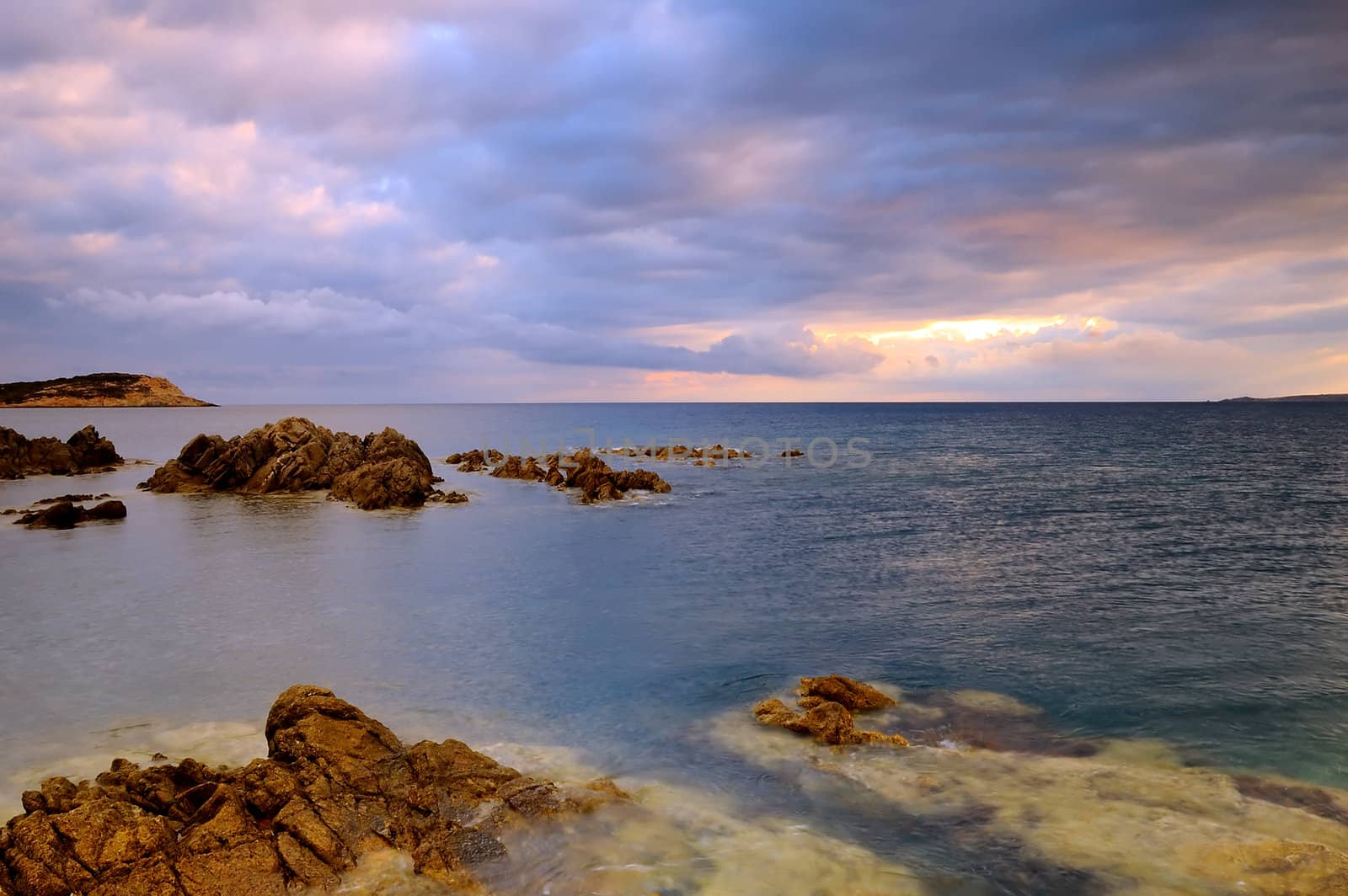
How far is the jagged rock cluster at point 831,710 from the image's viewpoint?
609 inches

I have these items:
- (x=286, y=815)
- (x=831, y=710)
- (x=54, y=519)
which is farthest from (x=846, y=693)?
(x=54, y=519)

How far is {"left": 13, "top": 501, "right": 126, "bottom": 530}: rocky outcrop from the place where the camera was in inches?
1613

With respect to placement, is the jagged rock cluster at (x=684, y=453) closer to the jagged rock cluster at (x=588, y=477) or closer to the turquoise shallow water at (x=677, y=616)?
the jagged rock cluster at (x=588, y=477)

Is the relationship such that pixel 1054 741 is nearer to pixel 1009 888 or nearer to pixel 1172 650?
pixel 1009 888

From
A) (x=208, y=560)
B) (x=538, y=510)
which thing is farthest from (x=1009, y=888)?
(x=538, y=510)

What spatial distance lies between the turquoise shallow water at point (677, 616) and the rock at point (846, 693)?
1.55m

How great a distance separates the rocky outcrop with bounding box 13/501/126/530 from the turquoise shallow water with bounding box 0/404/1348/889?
288 centimetres

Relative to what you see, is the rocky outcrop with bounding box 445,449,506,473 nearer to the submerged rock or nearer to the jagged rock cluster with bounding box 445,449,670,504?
the jagged rock cluster with bounding box 445,449,670,504

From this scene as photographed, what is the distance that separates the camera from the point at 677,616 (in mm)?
25469

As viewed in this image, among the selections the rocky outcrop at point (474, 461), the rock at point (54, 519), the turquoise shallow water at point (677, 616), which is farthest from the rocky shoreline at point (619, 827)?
the rocky outcrop at point (474, 461)

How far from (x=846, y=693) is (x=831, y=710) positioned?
132 cm

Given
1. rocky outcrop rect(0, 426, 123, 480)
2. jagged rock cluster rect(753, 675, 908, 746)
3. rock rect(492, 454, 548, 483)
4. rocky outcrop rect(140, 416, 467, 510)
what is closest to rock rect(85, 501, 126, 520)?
rocky outcrop rect(140, 416, 467, 510)

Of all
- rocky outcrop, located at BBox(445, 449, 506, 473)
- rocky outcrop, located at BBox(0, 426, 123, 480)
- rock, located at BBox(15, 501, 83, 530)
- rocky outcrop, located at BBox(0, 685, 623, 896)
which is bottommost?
rocky outcrop, located at BBox(0, 685, 623, 896)

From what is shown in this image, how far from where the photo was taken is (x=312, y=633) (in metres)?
23.2
